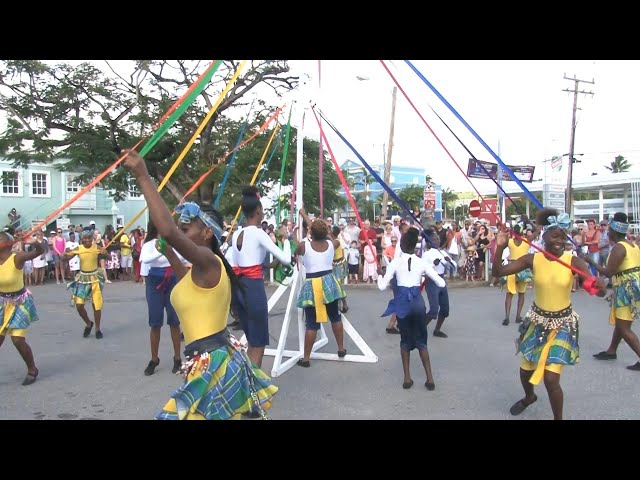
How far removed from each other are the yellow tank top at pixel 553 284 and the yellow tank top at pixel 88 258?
6666 mm

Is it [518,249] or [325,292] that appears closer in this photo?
[325,292]

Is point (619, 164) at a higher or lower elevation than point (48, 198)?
higher

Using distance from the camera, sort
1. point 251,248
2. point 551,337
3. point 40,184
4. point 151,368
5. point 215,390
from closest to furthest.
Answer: point 215,390 < point 551,337 < point 251,248 < point 151,368 < point 40,184

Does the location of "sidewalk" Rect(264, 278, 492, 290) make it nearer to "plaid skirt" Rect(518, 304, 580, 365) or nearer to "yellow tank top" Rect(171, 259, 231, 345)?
"plaid skirt" Rect(518, 304, 580, 365)

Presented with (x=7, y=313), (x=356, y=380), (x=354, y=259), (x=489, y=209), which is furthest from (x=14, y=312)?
(x=354, y=259)

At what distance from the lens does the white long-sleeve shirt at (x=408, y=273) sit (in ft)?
19.1

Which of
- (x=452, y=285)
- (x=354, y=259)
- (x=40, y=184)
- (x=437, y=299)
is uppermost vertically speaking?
(x=40, y=184)

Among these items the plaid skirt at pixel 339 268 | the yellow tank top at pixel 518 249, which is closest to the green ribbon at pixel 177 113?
the plaid skirt at pixel 339 268

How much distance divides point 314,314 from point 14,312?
11.2 feet

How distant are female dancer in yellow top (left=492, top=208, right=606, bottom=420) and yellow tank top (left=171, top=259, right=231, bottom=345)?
2.45m

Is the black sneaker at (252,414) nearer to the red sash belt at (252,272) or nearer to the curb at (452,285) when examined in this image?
the red sash belt at (252,272)

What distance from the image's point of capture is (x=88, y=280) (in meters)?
8.44

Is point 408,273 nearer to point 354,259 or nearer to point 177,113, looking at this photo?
point 177,113
